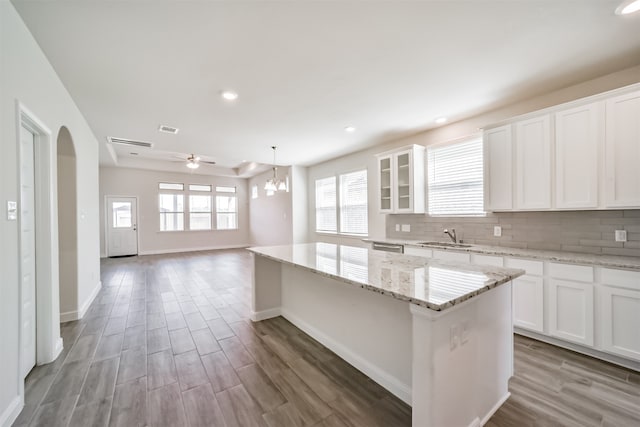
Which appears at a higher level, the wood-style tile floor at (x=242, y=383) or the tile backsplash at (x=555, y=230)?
the tile backsplash at (x=555, y=230)

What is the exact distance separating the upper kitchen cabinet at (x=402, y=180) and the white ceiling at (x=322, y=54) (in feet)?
2.23

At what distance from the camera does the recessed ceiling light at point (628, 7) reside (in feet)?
5.59

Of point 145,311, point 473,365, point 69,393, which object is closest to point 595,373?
point 473,365

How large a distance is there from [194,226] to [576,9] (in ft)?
32.6

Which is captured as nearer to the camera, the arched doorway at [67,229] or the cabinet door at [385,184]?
the arched doorway at [67,229]

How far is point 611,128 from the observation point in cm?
232

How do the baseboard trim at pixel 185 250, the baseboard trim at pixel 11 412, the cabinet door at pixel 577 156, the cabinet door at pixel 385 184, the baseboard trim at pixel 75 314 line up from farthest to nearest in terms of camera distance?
the baseboard trim at pixel 185 250 → the cabinet door at pixel 385 184 → the baseboard trim at pixel 75 314 → the cabinet door at pixel 577 156 → the baseboard trim at pixel 11 412

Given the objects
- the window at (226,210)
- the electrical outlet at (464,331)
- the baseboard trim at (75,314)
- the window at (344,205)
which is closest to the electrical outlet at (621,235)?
the electrical outlet at (464,331)

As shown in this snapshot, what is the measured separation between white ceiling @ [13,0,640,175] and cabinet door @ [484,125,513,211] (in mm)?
449

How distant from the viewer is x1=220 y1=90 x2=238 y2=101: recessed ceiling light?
2.87 meters

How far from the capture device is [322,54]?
223 cm

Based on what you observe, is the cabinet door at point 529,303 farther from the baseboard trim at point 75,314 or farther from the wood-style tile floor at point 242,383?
the baseboard trim at point 75,314

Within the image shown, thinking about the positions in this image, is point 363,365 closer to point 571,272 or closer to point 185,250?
point 571,272

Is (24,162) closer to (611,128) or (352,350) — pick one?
(352,350)
